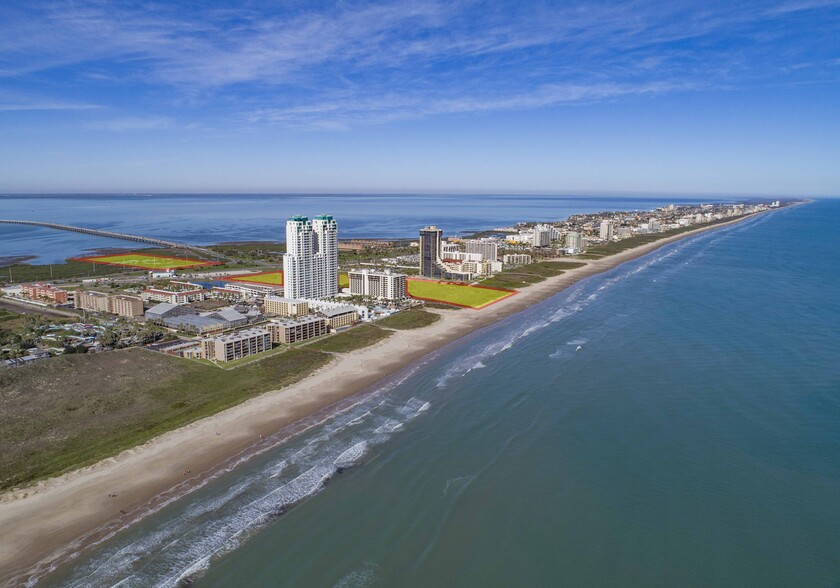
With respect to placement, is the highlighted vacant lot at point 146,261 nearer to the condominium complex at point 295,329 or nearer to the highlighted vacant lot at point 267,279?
the highlighted vacant lot at point 267,279

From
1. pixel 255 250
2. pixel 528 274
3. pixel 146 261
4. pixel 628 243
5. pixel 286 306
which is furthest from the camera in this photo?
pixel 628 243

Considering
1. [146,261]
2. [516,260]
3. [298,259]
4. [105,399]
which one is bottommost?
[105,399]

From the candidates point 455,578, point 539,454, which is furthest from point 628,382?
point 455,578

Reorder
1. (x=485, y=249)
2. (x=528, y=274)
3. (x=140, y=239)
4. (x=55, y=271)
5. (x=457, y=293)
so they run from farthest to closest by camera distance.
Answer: (x=140, y=239), (x=485, y=249), (x=528, y=274), (x=55, y=271), (x=457, y=293)

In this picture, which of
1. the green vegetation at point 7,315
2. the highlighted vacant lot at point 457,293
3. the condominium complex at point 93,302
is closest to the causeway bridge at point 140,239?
the condominium complex at point 93,302

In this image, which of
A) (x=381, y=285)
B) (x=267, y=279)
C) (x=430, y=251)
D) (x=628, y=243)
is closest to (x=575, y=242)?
(x=628, y=243)

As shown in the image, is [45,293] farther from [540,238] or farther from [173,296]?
[540,238]

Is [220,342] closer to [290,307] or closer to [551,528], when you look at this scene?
[290,307]
